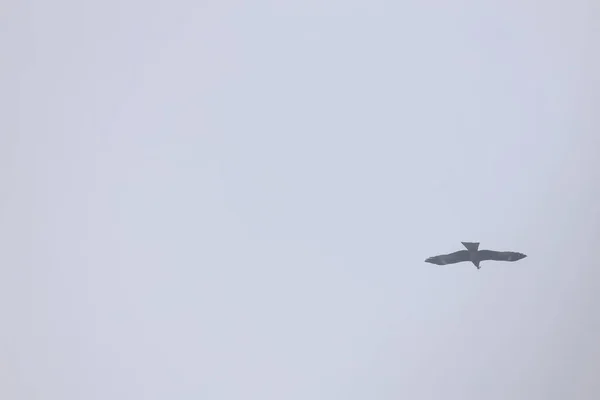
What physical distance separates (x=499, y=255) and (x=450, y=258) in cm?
9

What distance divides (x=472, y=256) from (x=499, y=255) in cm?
5

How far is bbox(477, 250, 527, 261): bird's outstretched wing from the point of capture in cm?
104

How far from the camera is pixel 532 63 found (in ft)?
3.49

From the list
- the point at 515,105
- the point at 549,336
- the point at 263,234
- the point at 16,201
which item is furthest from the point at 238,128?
the point at 549,336

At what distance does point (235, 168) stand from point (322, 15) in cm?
29

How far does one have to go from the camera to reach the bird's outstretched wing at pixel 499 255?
1.04 metres

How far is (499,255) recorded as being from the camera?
105 centimetres

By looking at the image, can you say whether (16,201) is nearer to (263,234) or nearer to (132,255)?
(132,255)

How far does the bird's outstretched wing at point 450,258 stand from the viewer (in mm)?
1023

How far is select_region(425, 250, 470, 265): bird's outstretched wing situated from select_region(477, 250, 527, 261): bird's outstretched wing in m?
0.03

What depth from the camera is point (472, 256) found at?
1035 mm

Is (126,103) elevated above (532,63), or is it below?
below

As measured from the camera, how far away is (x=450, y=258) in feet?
3.37

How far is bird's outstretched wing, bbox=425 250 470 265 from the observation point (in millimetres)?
1023
